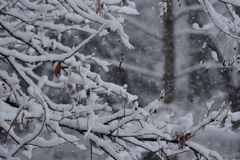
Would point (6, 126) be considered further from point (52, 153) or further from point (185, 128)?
point (52, 153)

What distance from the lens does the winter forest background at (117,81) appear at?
1686 mm

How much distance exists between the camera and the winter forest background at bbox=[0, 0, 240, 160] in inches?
66.4

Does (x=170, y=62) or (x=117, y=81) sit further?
(x=117, y=81)

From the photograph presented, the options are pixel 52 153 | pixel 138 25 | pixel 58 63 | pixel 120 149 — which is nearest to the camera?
pixel 58 63

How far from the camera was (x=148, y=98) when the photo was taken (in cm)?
1056

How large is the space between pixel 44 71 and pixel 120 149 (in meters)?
8.12

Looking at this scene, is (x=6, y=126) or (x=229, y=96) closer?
(x=6, y=126)

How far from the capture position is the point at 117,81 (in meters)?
9.42

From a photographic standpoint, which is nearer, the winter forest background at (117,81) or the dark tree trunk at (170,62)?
the winter forest background at (117,81)

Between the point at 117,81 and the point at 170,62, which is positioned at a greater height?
the point at 170,62

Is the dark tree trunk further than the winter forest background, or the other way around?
the dark tree trunk

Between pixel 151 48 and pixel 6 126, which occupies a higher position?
pixel 6 126

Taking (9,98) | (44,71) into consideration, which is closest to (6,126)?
(9,98)

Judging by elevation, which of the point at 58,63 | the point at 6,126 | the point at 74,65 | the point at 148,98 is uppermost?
the point at 58,63
